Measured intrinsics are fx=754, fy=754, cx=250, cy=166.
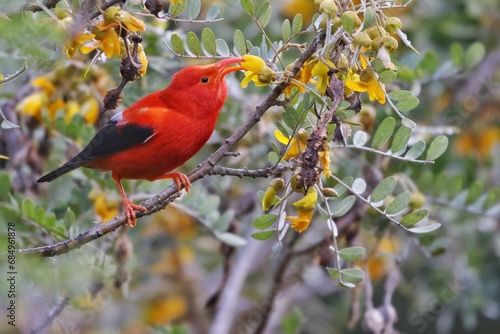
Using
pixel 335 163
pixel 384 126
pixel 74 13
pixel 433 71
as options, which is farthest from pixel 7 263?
pixel 433 71

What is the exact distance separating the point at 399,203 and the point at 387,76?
20.6 inches

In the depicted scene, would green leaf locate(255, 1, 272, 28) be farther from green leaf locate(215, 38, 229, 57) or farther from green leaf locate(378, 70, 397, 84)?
green leaf locate(378, 70, 397, 84)

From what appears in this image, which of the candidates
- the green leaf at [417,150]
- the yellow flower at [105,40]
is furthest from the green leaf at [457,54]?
the yellow flower at [105,40]

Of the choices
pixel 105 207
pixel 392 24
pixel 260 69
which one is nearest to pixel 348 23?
pixel 392 24

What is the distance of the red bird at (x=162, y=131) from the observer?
10.4 ft

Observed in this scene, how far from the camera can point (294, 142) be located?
246 centimetres

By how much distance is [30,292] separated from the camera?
296cm

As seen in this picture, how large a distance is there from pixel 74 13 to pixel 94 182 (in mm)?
1669

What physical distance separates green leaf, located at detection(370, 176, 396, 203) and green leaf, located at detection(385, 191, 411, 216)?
2.0 inches

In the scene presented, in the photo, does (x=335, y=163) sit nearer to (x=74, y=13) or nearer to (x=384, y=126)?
(x=384, y=126)

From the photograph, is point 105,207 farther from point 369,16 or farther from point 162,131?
point 369,16

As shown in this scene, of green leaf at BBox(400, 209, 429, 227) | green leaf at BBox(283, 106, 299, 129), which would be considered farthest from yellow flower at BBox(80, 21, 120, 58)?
green leaf at BBox(400, 209, 429, 227)

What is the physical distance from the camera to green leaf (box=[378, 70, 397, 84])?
217 centimetres

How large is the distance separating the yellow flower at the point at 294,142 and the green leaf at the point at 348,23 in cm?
42
